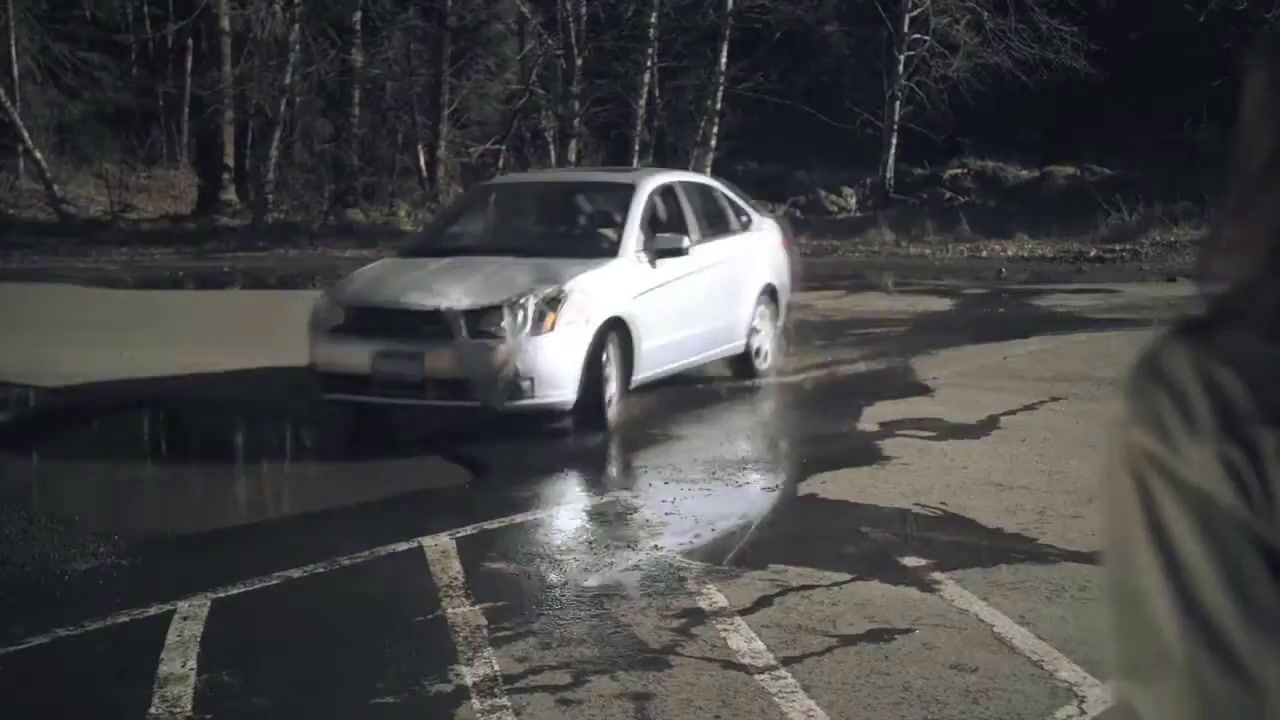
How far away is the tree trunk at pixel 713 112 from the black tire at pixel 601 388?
785 inches

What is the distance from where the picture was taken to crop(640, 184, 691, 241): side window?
34.2 ft

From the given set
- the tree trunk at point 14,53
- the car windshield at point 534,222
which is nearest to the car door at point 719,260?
the car windshield at point 534,222

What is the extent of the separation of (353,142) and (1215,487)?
30897mm

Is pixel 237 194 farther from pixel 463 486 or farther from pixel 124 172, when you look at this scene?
pixel 463 486

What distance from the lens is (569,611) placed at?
586 centimetres

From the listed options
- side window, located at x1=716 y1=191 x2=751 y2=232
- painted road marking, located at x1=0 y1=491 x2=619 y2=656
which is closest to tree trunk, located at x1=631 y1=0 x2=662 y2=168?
side window, located at x1=716 y1=191 x2=751 y2=232

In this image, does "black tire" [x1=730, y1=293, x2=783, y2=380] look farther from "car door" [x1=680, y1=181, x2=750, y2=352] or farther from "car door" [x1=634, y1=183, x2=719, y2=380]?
"car door" [x1=634, y1=183, x2=719, y2=380]

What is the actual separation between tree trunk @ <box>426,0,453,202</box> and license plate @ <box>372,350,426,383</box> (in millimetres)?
21624

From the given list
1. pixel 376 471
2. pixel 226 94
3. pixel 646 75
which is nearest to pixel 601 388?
pixel 376 471

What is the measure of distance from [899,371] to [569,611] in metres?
6.53

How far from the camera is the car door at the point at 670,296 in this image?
1003cm

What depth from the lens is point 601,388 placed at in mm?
9484

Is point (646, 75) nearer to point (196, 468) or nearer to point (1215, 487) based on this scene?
point (196, 468)

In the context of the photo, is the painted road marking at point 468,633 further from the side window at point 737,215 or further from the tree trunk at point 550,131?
the tree trunk at point 550,131
